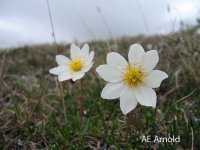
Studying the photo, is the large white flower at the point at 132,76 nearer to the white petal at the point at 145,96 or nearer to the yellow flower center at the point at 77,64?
the white petal at the point at 145,96

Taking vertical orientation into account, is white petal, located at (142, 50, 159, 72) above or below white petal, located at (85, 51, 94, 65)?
below

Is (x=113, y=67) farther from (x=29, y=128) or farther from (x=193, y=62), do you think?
(x=193, y=62)

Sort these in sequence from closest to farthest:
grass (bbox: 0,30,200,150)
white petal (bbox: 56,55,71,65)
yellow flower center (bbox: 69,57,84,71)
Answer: grass (bbox: 0,30,200,150) → yellow flower center (bbox: 69,57,84,71) → white petal (bbox: 56,55,71,65)

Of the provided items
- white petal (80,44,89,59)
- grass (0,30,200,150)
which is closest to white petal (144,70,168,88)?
grass (0,30,200,150)

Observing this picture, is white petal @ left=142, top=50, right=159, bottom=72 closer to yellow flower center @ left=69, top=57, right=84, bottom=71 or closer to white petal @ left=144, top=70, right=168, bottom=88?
white petal @ left=144, top=70, right=168, bottom=88

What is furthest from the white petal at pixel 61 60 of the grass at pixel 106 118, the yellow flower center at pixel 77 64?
the grass at pixel 106 118

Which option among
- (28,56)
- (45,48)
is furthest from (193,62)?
(45,48)

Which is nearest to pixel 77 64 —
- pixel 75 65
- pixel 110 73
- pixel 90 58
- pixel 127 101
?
pixel 75 65
